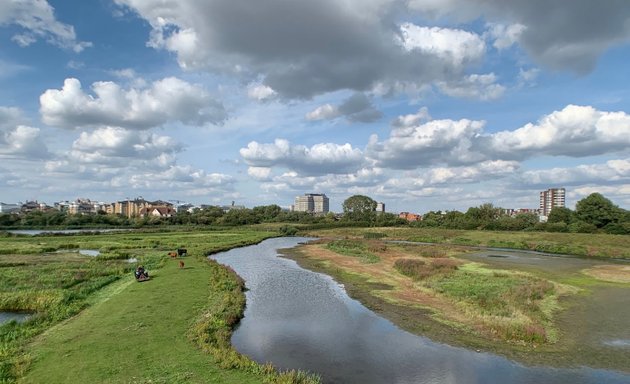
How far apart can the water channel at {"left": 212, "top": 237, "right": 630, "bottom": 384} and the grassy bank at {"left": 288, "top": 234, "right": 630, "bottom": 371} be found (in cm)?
142

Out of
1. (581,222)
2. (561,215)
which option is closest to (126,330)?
(581,222)

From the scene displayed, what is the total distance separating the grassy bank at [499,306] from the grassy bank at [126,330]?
11.0 m

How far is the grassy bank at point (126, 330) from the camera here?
15680 millimetres

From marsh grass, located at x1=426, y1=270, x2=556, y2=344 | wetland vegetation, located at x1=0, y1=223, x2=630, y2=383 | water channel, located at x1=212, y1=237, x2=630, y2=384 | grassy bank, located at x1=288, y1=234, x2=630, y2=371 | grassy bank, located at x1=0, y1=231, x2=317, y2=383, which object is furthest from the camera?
marsh grass, located at x1=426, y1=270, x2=556, y2=344

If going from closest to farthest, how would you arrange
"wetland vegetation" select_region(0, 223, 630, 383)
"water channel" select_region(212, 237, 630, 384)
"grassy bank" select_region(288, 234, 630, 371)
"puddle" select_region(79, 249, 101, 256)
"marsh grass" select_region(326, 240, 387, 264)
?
"wetland vegetation" select_region(0, 223, 630, 383) → "water channel" select_region(212, 237, 630, 384) → "grassy bank" select_region(288, 234, 630, 371) → "marsh grass" select_region(326, 240, 387, 264) → "puddle" select_region(79, 249, 101, 256)

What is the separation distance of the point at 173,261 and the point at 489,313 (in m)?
35.7

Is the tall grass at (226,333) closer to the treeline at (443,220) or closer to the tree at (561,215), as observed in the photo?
the treeline at (443,220)

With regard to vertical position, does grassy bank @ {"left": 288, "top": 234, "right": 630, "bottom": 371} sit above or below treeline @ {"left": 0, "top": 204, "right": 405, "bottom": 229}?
below

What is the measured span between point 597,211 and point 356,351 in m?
113

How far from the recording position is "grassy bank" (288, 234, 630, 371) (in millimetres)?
21156

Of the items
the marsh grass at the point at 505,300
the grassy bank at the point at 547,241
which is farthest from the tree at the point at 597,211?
the marsh grass at the point at 505,300

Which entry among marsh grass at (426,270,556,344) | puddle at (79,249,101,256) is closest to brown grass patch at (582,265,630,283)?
marsh grass at (426,270,556,344)

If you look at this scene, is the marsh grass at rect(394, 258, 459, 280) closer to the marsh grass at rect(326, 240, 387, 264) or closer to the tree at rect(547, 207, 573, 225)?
the marsh grass at rect(326, 240, 387, 264)

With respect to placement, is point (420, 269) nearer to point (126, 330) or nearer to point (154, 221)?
point (126, 330)
